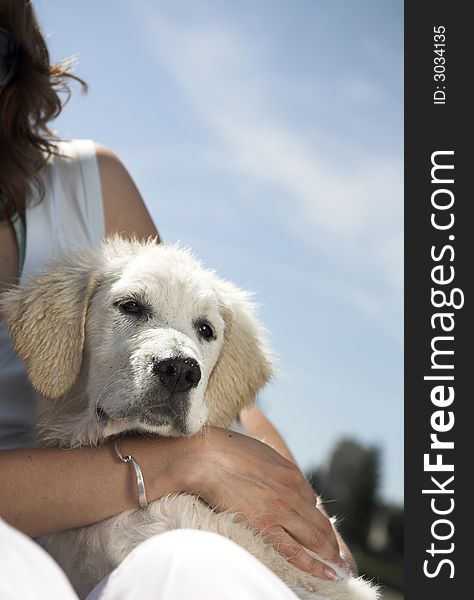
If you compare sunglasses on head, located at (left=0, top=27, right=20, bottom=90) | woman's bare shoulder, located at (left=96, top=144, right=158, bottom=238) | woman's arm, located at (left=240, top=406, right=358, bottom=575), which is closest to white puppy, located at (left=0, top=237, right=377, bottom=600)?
woman's arm, located at (left=240, top=406, right=358, bottom=575)

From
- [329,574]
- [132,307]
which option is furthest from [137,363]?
[329,574]

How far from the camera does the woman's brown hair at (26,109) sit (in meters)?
3.07

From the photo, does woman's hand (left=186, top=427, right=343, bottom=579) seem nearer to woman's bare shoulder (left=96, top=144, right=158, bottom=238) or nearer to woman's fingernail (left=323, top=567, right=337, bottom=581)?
woman's fingernail (left=323, top=567, right=337, bottom=581)

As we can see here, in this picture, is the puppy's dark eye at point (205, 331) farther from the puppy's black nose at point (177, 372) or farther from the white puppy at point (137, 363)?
the puppy's black nose at point (177, 372)

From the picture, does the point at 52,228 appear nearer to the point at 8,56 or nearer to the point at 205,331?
the point at 8,56

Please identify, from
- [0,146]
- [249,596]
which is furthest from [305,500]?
[0,146]

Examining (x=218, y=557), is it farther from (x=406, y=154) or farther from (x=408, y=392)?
(x=406, y=154)

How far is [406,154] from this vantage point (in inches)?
148

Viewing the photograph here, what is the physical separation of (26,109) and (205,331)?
48.4 inches

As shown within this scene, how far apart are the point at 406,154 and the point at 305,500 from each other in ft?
6.05

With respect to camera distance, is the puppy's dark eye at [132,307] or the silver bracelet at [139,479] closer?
the silver bracelet at [139,479]

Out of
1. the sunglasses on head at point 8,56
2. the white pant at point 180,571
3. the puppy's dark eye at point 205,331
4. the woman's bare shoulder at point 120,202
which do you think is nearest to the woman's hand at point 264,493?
the puppy's dark eye at point 205,331

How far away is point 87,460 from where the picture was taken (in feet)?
7.48

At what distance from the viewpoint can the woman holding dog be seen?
62.6 inches
